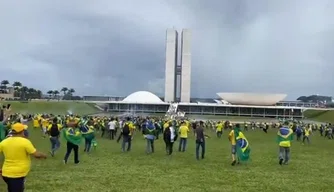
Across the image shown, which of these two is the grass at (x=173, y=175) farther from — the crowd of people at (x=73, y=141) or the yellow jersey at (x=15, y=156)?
the yellow jersey at (x=15, y=156)

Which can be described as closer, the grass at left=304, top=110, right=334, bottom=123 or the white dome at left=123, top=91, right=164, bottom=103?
the grass at left=304, top=110, right=334, bottom=123

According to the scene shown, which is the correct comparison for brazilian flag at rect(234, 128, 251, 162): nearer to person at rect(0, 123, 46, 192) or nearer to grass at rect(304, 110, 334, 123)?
person at rect(0, 123, 46, 192)

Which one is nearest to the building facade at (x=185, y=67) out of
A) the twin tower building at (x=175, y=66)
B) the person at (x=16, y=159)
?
the twin tower building at (x=175, y=66)

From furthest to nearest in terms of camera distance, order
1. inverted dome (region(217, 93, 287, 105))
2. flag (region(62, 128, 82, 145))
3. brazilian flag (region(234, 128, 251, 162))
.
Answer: inverted dome (region(217, 93, 287, 105)), brazilian flag (region(234, 128, 251, 162)), flag (region(62, 128, 82, 145))

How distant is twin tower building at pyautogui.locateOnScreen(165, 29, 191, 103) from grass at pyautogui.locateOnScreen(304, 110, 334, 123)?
114 ft

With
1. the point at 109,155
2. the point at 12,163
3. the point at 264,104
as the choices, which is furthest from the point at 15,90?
the point at 12,163

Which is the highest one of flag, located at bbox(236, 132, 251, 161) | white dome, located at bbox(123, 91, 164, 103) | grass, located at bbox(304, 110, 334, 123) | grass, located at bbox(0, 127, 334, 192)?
white dome, located at bbox(123, 91, 164, 103)

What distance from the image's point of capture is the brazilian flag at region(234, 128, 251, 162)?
52.6 ft

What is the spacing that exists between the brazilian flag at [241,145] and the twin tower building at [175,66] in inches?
4414

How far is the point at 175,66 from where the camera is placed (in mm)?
130625

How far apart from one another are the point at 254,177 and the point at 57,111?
78.0m

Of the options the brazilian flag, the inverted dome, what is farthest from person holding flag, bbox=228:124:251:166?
the inverted dome

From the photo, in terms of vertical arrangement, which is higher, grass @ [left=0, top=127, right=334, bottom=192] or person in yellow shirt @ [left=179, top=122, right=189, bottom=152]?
person in yellow shirt @ [left=179, top=122, right=189, bottom=152]

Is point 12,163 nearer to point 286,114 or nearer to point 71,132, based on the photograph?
point 71,132
